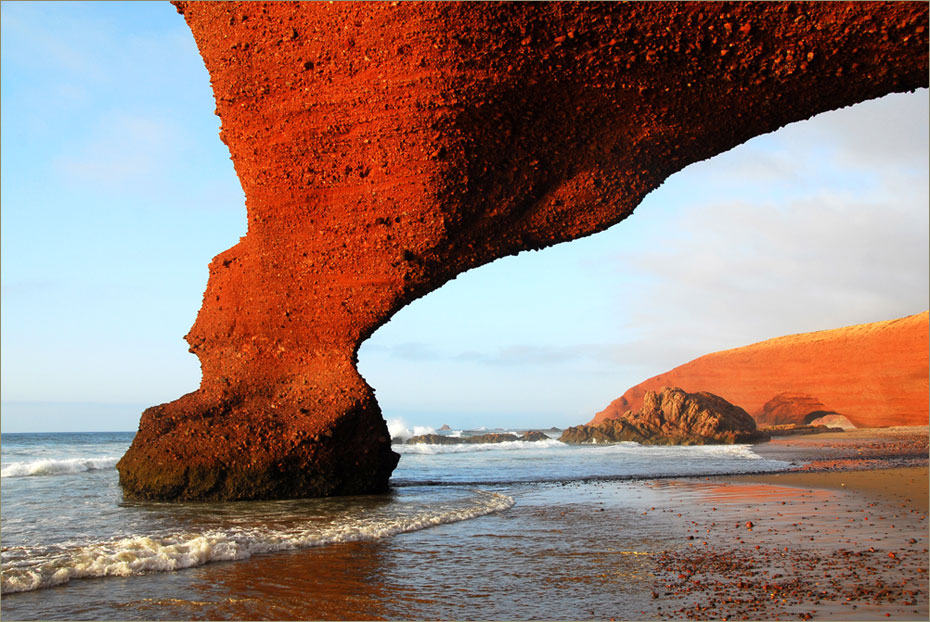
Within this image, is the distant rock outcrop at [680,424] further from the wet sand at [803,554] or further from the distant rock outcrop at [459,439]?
the wet sand at [803,554]

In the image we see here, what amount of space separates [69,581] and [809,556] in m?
5.75

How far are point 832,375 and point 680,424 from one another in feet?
65.3

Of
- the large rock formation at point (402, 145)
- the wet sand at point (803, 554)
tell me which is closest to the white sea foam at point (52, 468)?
the large rock formation at point (402, 145)

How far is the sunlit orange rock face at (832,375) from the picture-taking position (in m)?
37.8

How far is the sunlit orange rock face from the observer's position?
124 ft

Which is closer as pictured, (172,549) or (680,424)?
(172,549)

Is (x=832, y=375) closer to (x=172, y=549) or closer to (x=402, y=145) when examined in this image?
(x=402, y=145)

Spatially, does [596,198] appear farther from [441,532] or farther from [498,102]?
[441,532]

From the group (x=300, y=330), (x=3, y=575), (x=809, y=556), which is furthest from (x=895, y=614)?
(x=300, y=330)

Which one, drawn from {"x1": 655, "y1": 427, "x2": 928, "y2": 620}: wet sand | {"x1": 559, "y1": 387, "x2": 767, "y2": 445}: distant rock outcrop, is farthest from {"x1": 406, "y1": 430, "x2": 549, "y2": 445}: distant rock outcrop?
{"x1": 655, "y1": 427, "x2": 928, "y2": 620}: wet sand

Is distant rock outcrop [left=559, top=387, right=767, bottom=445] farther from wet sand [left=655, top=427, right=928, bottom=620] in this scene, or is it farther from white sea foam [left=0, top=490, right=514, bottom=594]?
white sea foam [left=0, top=490, right=514, bottom=594]

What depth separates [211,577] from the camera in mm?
5148

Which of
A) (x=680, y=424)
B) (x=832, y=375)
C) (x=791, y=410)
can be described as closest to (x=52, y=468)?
(x=680, y=424)

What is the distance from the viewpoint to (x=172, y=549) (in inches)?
229
